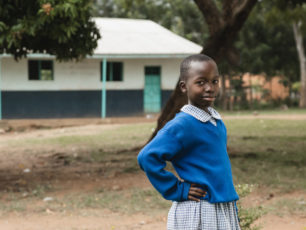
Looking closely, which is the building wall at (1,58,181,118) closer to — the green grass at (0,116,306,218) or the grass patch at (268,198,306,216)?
the green grass at (0,116,306,218)

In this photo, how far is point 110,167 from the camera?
918 centimetres

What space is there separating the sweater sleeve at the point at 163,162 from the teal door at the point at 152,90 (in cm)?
1937

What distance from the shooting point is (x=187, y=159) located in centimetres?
260

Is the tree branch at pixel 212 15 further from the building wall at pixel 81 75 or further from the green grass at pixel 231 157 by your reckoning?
the building wall at pixel 81 75

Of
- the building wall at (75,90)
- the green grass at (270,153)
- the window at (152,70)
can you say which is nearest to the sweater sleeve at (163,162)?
the green grass at (270,153)

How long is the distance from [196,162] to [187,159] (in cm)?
5

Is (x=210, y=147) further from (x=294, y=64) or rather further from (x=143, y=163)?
(x=294, y=64)

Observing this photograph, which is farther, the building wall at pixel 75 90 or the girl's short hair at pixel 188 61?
the building wall at pixel 75 90

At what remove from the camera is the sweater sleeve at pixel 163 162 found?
8.27 ft

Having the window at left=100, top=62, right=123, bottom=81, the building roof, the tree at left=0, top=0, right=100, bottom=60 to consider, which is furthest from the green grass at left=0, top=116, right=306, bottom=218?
the window at left=100, top=62, right=123, bottom=81

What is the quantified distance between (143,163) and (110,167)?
6.71m

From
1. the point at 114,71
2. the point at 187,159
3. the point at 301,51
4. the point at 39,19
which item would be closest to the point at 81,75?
the point at 114,71

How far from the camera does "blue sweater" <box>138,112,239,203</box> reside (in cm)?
253

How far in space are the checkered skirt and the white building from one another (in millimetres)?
16900
